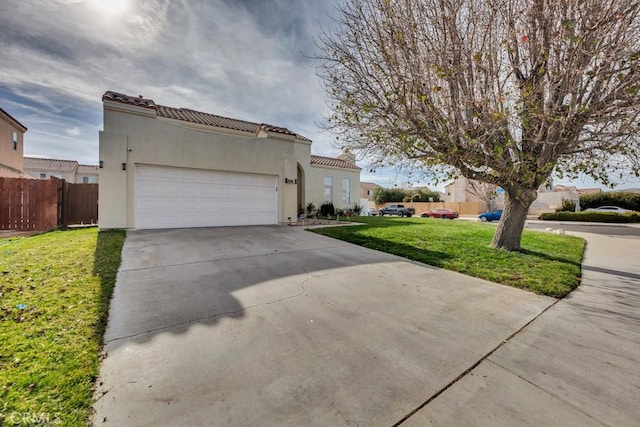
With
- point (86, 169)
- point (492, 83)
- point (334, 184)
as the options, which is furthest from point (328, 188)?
point (86, 169)

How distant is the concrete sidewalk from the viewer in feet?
6.03

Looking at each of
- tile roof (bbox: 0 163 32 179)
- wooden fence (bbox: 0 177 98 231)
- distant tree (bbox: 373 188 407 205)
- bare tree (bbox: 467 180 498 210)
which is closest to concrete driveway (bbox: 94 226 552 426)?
bare tree (bbox: 467 180 498 210)

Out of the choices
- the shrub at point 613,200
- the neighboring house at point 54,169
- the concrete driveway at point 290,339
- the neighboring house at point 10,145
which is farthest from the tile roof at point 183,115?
the shrub at point 613,200

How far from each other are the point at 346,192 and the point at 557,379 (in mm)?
19426

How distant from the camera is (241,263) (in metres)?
5.45

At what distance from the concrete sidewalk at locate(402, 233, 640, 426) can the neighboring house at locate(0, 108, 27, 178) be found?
21.5m

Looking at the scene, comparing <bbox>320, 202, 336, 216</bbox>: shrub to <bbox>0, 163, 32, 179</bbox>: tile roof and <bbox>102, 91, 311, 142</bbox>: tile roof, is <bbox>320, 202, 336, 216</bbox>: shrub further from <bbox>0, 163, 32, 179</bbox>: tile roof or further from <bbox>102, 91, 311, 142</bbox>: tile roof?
<bbox>0, 163, 32, 179</bbox>: tile roof

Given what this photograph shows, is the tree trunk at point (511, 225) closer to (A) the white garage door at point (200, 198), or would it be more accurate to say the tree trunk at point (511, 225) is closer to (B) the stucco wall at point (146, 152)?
(A) the white garage door at point (200, 198)

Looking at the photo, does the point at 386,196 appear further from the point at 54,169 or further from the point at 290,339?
the point at 54,169

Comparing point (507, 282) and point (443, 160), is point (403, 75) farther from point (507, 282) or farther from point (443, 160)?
point (507, 282)

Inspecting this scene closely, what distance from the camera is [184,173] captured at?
32.9ft

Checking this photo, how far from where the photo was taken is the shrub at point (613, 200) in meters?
24.9

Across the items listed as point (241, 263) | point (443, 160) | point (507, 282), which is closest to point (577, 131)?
point (443, 160)

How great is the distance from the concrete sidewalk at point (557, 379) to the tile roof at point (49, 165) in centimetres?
4228
